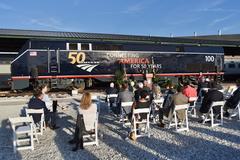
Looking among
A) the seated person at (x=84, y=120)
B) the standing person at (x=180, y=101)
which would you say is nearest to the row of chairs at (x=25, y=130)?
the seated person at (x=84, y=120)

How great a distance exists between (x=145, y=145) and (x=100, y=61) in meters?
13.7

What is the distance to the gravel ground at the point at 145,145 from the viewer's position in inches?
267

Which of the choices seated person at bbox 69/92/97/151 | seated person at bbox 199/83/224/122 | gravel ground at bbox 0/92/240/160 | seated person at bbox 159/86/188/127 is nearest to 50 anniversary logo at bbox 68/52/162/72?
gravel ground at bbox 0/92/240/160

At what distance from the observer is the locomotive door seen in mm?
19175

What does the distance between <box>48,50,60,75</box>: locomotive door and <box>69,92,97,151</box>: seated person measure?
12174mm

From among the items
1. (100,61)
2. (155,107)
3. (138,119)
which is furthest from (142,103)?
(100,61)

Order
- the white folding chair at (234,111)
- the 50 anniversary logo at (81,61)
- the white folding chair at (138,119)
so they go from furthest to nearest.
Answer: the 50 anniversary logo at (81,61)
the white folding chair at (234,111)
the white folding chair at (138,119)

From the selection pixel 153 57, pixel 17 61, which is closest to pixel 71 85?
pixel 17 61

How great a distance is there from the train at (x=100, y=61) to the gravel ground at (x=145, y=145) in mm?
9095

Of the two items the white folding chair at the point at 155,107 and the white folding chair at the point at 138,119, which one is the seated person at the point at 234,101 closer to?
the white folding chair at the point at 155,107

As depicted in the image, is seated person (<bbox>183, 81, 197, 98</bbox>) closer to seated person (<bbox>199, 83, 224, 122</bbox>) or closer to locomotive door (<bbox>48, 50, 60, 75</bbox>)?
seated person (<bbox>199, 83, 224, 122</bbox>)

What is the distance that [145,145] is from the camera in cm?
754

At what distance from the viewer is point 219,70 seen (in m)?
26.2

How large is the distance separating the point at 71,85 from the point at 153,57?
21.2ft
